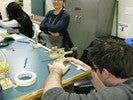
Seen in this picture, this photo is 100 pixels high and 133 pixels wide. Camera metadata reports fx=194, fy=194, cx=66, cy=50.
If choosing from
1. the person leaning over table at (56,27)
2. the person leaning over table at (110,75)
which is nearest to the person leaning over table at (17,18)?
the person leaning over table at (56,27)

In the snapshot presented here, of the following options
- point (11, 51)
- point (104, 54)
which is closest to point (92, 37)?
point (11, 51)

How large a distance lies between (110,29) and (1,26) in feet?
6.30

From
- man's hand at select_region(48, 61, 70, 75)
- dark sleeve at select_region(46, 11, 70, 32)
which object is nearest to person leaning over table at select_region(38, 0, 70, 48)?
dark sleeve at select_region(46, 11, 70, 32)

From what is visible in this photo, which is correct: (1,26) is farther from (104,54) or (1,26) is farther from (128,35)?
(104,54)

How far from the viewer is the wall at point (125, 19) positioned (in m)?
3.23

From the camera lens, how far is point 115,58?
1073 millimetres

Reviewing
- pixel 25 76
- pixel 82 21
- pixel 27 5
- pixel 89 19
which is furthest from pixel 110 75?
pixel 27 5

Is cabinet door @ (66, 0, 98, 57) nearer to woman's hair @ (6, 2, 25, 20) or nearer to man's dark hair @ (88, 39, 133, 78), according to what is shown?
woman's hair @ (6, 2, 25, 20)

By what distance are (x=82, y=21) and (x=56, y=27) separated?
0.96m

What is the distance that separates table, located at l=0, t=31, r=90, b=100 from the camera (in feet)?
4.08

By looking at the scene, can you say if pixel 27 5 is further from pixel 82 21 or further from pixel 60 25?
pixel 60 25

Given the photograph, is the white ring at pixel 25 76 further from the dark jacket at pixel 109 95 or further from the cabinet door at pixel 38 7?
the cabinet door at pixel 38 7

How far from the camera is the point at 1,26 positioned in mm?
3033

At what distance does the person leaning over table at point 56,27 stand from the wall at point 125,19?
1.10 m
